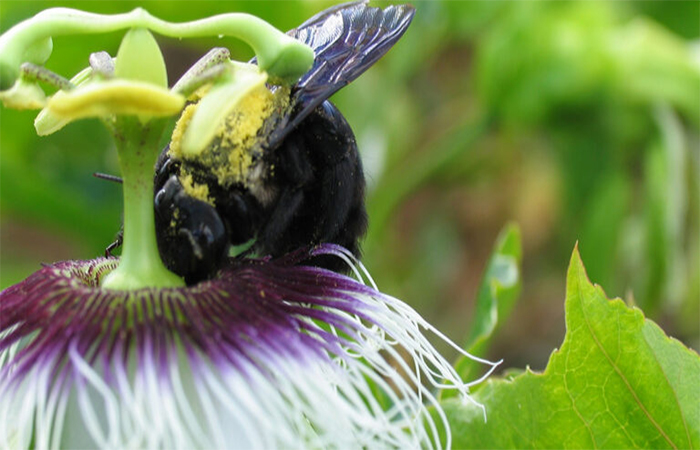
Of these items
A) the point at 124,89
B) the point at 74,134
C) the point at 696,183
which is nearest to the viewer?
the point at 124,89

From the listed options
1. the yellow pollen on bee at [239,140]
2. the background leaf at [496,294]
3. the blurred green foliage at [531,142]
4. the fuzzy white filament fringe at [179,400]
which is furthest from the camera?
the blurred green foliage at [531,142]

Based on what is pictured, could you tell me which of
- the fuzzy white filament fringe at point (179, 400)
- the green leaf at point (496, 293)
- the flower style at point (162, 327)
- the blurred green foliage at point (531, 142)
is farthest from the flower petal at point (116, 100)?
the blurred green foliage at point (531, 142)

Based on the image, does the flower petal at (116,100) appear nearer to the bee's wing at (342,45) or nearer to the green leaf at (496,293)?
the bee's wing at (342,45)

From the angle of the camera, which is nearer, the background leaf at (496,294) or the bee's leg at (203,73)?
the bee's leg at (203,73)

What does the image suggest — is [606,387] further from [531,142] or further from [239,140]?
[531,142]

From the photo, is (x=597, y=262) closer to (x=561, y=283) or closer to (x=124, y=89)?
(x=561, y=283)

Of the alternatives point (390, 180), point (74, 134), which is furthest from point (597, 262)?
point (74, 134)
